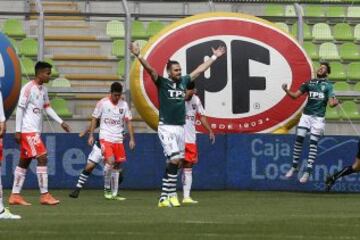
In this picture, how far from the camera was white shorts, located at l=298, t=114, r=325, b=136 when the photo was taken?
22875 millimetres

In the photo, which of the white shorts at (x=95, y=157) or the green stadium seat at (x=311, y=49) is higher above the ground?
the green stadium seat at (x=311, y=49)

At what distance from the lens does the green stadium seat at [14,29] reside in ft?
86.6

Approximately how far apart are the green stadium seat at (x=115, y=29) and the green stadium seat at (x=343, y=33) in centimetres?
520

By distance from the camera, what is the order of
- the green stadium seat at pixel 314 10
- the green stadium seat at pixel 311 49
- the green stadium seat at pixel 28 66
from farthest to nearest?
1. the green stadium seat at pixel 314 10
2. the green stadium seat at pixel 311 49
3. the green stadium seat at pixel 28 66

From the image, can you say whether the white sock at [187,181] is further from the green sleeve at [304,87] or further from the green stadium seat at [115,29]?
the green stadium seat at [115,29]

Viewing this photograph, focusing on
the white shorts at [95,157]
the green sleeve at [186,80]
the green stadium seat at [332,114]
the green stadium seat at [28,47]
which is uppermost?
the green stadium seat at [28,47]

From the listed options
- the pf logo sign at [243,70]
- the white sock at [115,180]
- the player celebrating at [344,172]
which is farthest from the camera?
the pf logo sign at [243,70]

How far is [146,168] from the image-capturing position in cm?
→ 2338

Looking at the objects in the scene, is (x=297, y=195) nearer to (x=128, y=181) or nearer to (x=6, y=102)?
(x=128, y=181)

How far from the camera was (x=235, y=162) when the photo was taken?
23.4m

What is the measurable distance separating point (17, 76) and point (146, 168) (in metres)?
3.23

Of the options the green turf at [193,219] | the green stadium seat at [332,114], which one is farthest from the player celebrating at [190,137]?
the green stadium seat at [332,114]

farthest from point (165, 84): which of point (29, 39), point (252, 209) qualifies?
point (29, 39)

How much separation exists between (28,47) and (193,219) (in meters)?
12.6
